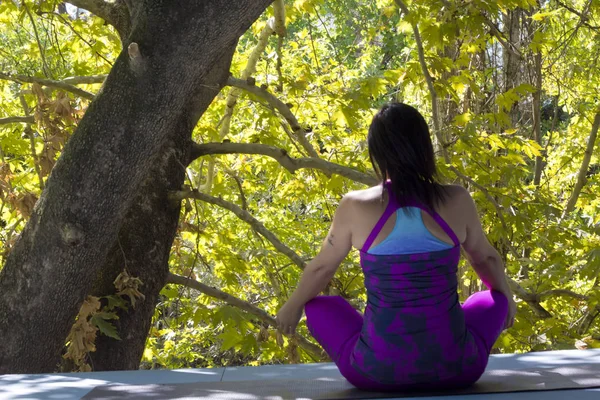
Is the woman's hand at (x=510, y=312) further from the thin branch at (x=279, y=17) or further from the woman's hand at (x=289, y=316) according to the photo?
the thin branch at (x=279, y=17)

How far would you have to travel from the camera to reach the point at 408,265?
7.97ft

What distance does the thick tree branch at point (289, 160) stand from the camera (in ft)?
15.0

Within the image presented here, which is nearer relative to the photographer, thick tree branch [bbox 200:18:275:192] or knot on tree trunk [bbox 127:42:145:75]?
knot on tree trunk [bbox 127:42:145:75]

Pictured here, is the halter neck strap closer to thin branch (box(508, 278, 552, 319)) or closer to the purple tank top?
the purple tank top

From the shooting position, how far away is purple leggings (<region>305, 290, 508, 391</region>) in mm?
2604

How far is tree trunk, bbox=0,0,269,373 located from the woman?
1311 mm

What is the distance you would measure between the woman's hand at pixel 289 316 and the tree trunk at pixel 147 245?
1.76m

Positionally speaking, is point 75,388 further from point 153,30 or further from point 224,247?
point 224,247

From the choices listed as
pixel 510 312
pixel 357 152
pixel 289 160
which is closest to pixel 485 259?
pixel 510 312

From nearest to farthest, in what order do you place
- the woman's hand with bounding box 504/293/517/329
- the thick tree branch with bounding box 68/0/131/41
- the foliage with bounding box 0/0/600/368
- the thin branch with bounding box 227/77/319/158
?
the woman's hand with bounding box 504/293/517/329
the thick tree branch with bounding box 68/0/131/41
the thin branch with bounding box 227/77/319/158
the foliage with bounding box 0/0/600/368

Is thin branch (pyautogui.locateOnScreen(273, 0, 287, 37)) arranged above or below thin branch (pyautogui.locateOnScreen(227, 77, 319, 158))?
above

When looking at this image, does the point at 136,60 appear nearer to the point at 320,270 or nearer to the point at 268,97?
the point at 320,270

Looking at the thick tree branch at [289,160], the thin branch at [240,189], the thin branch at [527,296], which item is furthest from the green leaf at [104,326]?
the thin branch at [527,296]

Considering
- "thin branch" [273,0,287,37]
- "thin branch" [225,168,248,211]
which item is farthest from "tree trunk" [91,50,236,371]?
"thin branch" [273,0,287,37]
